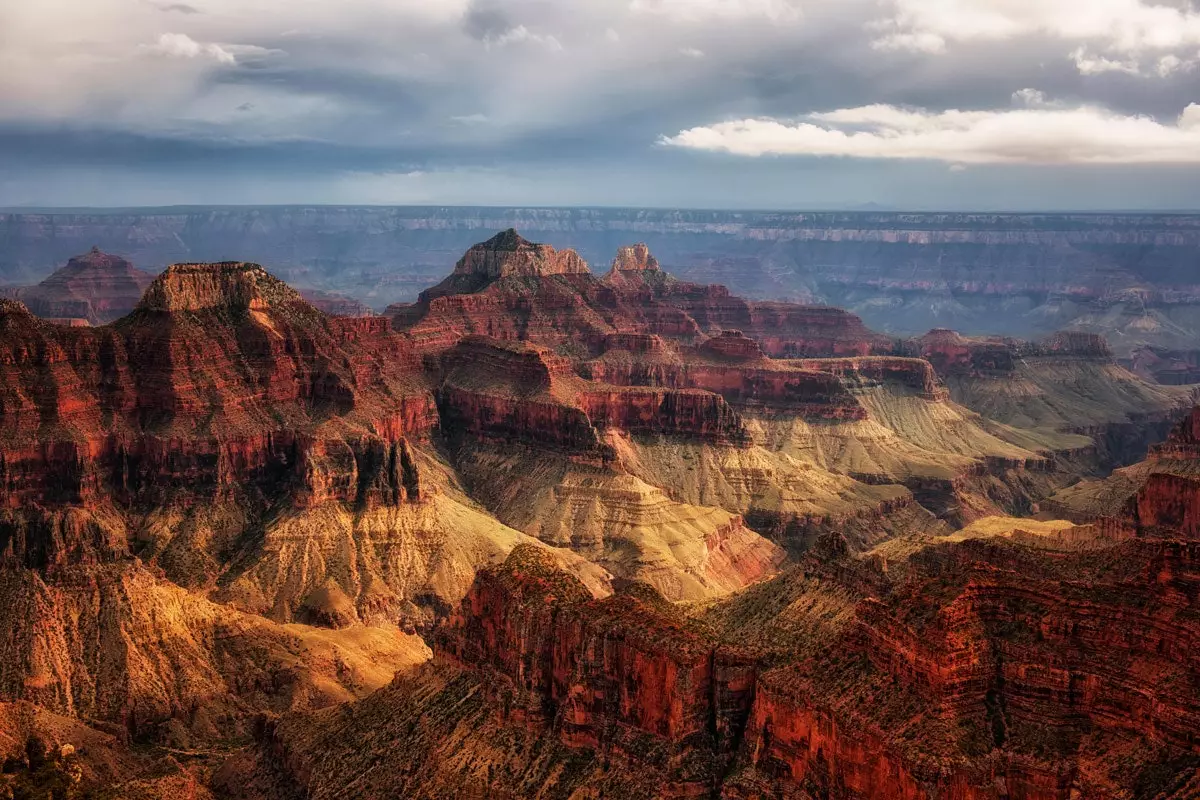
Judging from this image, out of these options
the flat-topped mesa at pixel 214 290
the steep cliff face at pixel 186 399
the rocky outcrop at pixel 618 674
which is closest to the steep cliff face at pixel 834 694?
the rocky outcrop at pixel 618 674

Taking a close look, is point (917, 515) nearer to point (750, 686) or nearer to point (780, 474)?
point (780, 474)

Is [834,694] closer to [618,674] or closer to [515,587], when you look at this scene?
[618,674]

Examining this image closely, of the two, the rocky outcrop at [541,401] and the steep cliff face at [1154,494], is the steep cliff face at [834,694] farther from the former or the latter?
the rocky outcrop at [541,401]

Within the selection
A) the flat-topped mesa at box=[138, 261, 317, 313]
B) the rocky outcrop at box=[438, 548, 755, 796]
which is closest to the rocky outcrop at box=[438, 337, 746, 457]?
the flat-topped mesa at box=[138, 261, 317, 313]

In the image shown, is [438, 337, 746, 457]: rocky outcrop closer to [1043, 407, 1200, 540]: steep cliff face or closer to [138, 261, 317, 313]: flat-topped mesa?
[138, 261, 317, 313]: flat-topped mesa

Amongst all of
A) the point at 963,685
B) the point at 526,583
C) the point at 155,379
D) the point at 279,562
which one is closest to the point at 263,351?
the point at 155,379

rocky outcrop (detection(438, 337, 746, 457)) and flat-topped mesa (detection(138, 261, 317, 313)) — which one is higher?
flat-topped mesa (detection(138, 261, 317, 313))

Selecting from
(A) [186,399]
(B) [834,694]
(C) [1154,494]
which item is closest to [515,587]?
(B) [834,694]
